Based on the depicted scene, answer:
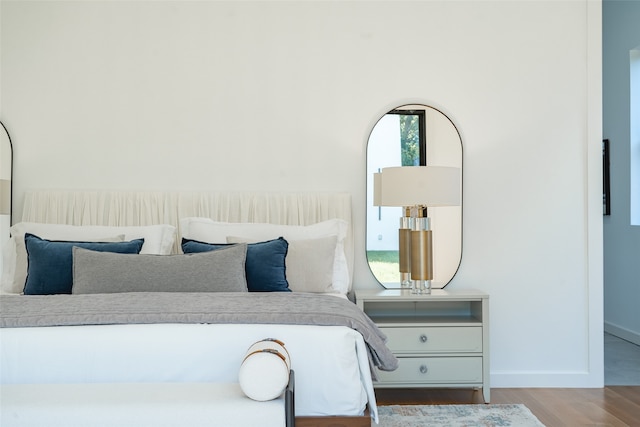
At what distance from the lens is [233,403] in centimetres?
209

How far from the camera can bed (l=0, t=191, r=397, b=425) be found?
7.96ft

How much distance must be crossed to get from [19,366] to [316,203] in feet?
7.06

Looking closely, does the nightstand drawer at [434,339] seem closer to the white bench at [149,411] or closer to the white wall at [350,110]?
the white wall at [350,110]

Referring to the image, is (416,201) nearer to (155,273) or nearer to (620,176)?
(155,273)

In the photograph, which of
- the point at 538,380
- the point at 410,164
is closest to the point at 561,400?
the point at 538,380

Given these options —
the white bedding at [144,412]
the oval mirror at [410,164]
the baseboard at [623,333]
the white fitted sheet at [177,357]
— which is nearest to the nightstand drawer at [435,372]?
the oval mirror at [410,164]

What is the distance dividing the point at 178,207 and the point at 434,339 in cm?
175

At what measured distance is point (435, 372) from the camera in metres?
3.84

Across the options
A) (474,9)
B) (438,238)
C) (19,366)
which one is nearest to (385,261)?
(438,238)

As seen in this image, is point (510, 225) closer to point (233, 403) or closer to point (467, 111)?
point (467, 111)

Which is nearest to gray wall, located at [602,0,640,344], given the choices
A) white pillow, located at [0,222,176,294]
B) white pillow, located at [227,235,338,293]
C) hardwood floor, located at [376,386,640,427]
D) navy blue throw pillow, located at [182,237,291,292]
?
hardwood floor, located at [376,386,640,427]

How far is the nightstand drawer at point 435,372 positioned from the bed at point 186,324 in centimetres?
63

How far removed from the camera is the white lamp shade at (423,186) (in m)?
3.85

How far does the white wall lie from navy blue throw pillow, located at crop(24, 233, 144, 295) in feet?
2.36
